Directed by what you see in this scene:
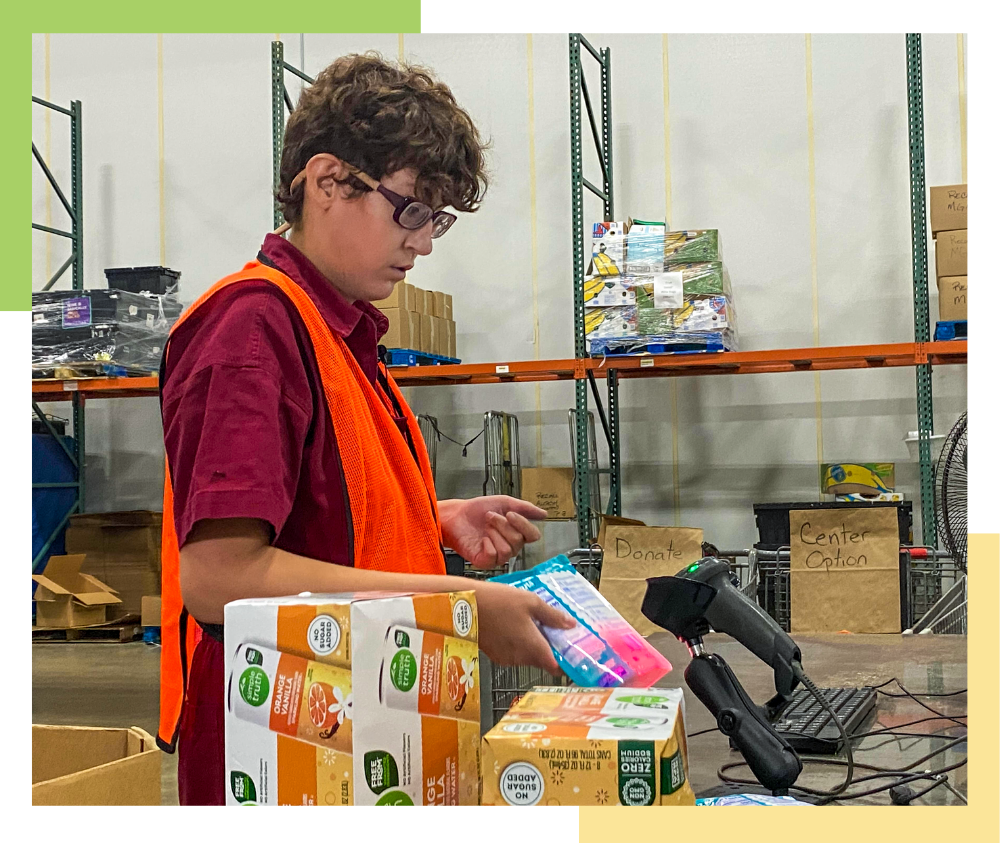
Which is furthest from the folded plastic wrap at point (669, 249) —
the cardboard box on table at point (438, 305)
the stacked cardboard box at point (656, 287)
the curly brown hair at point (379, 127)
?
the curly brown hair at point (379, 127)

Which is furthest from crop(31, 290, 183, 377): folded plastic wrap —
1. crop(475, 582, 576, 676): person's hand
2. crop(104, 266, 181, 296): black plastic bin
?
crop(475, 582, 576, 676): person's hand

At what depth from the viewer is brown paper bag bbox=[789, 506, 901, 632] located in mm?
3047

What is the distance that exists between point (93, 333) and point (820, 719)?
17.1 feet

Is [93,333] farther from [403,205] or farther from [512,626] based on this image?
[512,626]

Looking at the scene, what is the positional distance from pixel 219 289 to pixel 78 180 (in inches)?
250

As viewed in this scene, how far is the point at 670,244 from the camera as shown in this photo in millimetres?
4863

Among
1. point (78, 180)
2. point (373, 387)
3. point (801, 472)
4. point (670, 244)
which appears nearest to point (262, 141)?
point (78, 180)

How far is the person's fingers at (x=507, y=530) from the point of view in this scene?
1.60 m

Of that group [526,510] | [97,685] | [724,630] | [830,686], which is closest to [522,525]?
[526,510]

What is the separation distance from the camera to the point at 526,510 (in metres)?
1.59

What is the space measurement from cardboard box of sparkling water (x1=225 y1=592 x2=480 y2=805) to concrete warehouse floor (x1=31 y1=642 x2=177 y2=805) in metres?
2.13

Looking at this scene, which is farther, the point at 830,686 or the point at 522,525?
the point at 830,686

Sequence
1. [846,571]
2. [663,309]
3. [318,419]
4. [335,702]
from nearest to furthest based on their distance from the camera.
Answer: [335,702], [318,419], [846,571], [663,309]

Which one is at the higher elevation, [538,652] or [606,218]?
[606,218]
